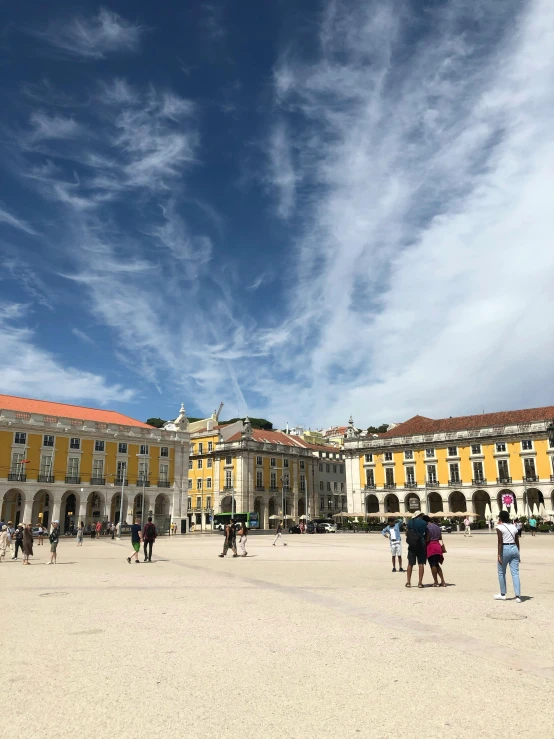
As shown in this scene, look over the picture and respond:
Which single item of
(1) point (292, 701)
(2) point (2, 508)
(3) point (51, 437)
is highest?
(3) point (51, 437)

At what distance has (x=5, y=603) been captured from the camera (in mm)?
11406

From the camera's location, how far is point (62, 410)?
210 feet

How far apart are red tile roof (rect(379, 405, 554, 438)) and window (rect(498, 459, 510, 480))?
14.7 feet

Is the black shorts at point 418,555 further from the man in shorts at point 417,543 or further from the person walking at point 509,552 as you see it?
the person walking at point 509,552

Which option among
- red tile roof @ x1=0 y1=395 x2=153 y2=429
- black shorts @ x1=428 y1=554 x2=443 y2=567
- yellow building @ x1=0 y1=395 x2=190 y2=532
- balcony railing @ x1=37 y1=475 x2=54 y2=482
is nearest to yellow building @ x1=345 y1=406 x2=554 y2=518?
yellow building @ x1=0 y1=395 x2=190 y2=532

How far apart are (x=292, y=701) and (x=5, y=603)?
8.38 m

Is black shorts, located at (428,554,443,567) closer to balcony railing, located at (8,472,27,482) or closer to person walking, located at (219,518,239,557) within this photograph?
person walking, located at (219,518,239,557)

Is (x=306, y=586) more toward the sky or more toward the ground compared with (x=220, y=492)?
more toward the ground

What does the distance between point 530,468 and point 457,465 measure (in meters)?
8.63

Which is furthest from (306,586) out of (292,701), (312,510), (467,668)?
(312,510)

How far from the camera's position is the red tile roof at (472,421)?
68.9 m

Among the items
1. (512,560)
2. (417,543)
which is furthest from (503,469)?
(512,560)

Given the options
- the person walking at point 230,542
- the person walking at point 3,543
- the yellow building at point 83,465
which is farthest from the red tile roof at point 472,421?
the person walking at point 3,543

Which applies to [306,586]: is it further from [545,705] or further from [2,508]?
[2,508]
